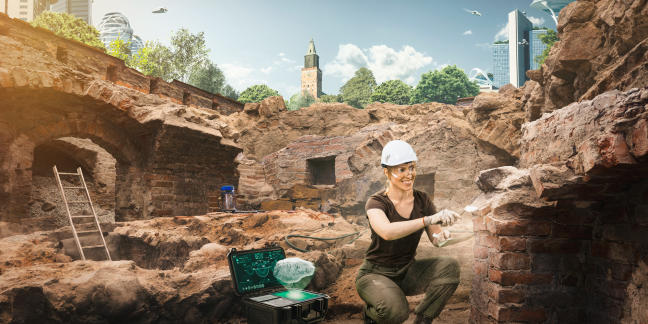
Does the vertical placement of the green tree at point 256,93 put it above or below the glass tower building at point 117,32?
below

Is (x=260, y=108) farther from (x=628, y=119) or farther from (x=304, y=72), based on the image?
(x=304, y=72)

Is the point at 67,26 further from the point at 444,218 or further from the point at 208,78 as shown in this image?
the point at 444,218

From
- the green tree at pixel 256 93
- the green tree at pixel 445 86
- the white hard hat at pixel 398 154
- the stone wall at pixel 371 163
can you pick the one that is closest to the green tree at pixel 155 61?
the green tree at pixel 256 93

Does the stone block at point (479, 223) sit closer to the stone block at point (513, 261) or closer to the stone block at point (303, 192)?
the stone block at point (513, 261)

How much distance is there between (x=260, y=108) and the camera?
15023 millimetres

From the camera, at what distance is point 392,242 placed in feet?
7.36

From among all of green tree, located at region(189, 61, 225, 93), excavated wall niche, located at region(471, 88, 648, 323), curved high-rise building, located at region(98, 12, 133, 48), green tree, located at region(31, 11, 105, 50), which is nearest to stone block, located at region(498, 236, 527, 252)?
excavated wall niche, located at region(471, 88, 648, 323)

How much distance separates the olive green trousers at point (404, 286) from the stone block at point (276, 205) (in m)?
9.04

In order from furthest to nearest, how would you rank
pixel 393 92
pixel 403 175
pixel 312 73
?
pixel 312 73 → pixel 393 92 → pixel 403 175

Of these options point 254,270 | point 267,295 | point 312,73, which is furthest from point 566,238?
point 312,73

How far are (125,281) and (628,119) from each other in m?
3.35

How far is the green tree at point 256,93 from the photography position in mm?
39719

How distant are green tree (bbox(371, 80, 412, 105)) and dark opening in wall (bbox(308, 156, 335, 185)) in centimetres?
2599

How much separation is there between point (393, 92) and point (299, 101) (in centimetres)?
1102
